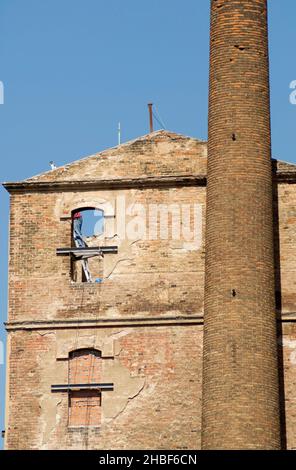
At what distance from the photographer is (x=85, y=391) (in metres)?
44.1

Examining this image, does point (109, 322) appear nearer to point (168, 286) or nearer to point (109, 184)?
point (168, 286)

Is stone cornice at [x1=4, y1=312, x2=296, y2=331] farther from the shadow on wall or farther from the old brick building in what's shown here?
the shadow on wall

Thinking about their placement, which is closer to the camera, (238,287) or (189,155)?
(238,287)

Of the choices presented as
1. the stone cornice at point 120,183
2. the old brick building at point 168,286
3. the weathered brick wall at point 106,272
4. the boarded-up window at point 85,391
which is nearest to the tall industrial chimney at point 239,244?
the old brick building at point 168,286

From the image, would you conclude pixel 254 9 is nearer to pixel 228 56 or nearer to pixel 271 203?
pixel 228 56

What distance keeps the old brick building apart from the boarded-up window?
0.03 metres

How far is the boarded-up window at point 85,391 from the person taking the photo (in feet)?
144

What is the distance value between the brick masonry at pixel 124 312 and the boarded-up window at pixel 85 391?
0.09 metres

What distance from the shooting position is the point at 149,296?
4447cm

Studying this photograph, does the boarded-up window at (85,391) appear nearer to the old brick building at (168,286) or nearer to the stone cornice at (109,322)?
the old brick building at (168,286)

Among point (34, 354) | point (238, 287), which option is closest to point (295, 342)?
point (238, 287)

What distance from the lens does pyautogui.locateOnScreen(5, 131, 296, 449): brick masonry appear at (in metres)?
43.6

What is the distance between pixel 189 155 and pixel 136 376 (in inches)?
196
